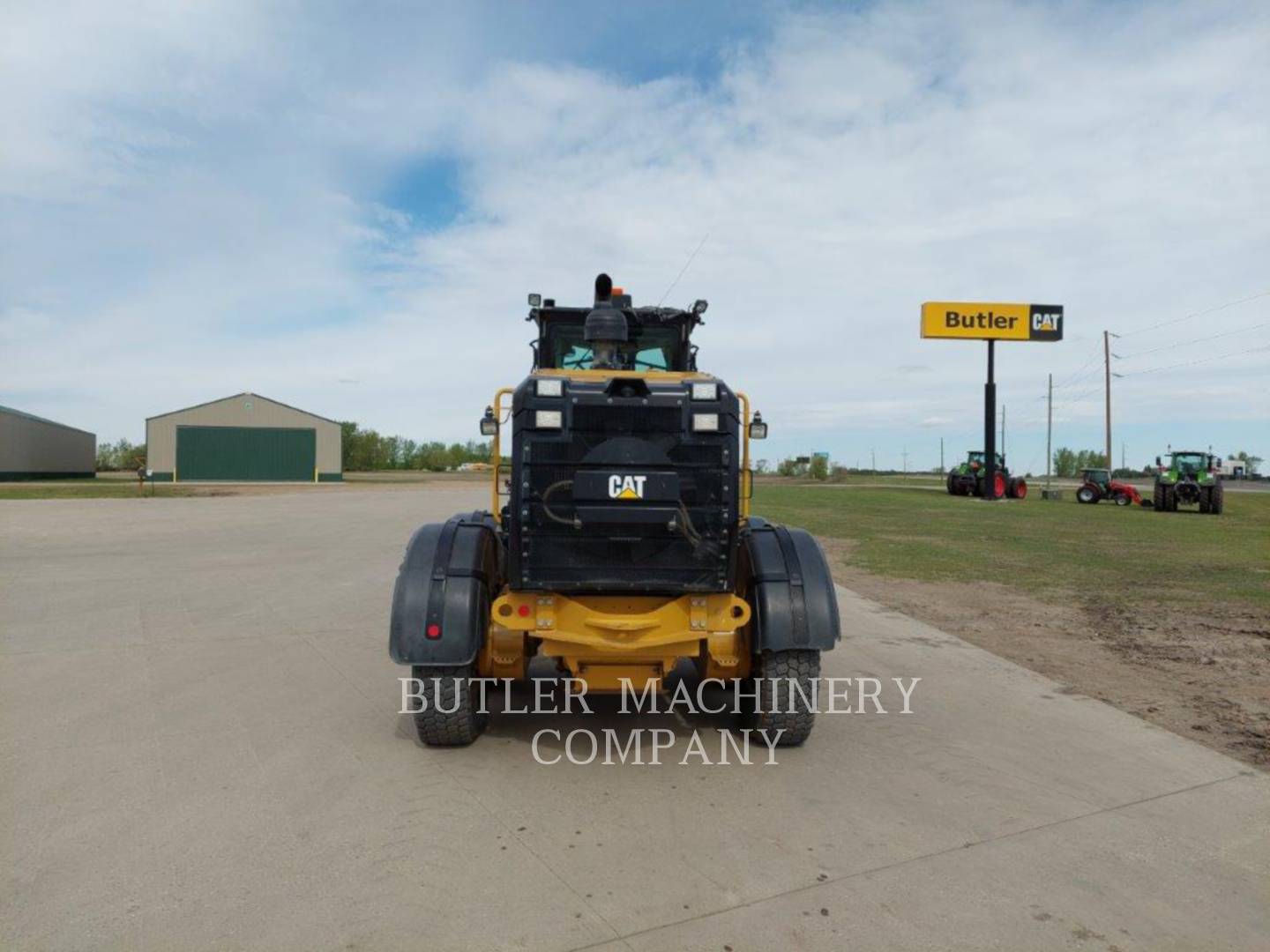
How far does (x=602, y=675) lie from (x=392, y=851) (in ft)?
4.85

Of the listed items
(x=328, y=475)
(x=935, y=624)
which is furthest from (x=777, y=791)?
(x=328, y=475)

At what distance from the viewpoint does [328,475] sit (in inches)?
1921

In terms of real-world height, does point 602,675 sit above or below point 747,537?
below

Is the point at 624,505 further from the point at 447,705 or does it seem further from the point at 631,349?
the point at 631,349

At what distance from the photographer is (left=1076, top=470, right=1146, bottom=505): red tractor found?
3412 cm

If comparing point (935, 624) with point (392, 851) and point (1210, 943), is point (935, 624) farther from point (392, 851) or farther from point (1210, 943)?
point (392, 851)

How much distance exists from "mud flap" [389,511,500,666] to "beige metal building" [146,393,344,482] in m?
46.5

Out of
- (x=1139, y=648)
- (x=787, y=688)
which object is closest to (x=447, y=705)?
(x=787, y=688)

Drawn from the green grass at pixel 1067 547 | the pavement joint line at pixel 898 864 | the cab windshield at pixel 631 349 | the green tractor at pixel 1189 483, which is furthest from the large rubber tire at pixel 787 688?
the green tractor at pixel 1189 483

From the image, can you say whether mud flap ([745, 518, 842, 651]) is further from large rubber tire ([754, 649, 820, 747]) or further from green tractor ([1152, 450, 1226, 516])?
green tractor ([1152, 450, 1226, 516])

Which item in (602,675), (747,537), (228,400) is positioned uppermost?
(228,400)

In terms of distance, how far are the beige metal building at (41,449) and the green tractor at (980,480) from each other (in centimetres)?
5093

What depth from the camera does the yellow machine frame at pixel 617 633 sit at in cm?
450

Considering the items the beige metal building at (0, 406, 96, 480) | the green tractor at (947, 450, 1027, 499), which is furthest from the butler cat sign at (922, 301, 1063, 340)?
the beige metal building at (0, 406, 96, 480)
